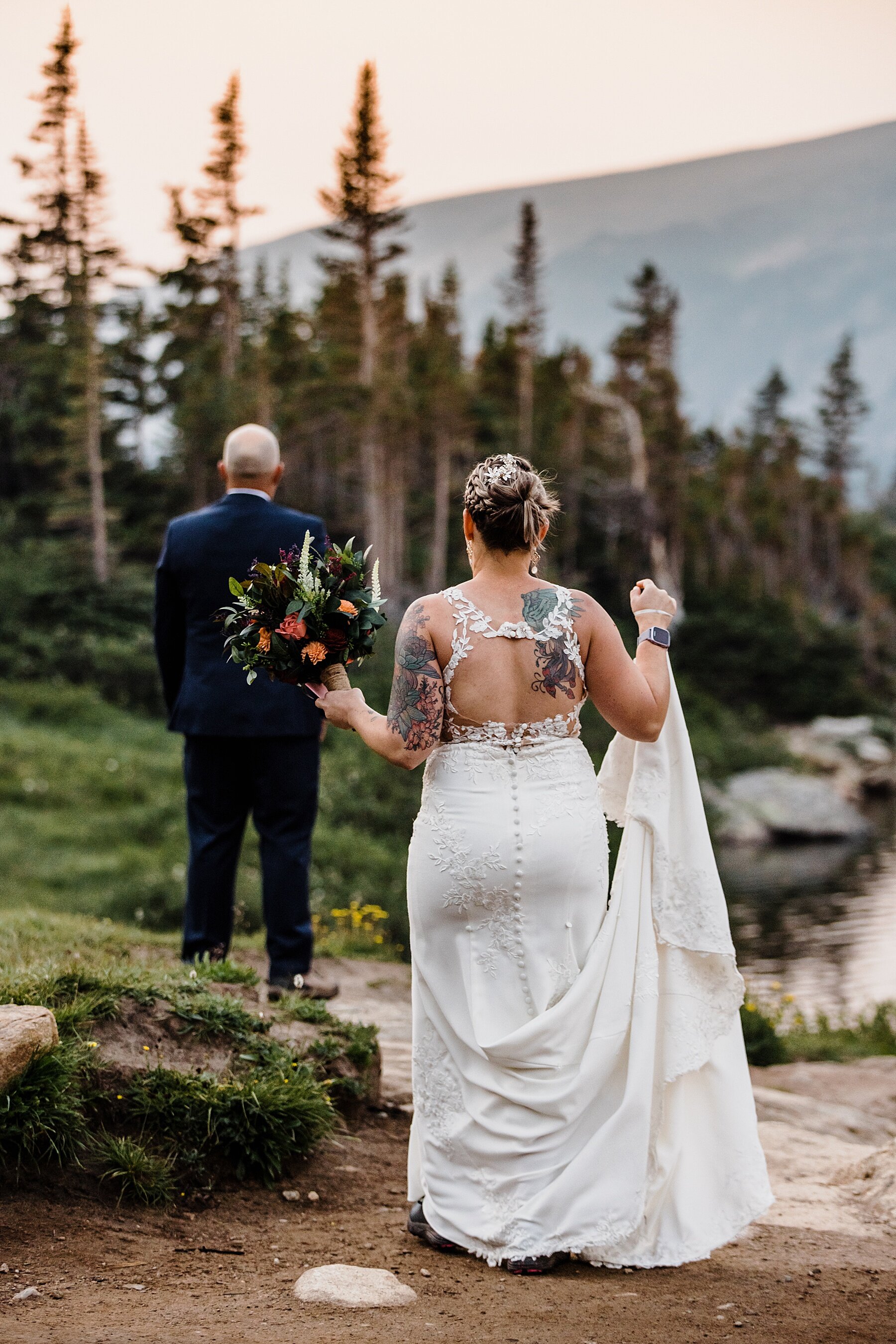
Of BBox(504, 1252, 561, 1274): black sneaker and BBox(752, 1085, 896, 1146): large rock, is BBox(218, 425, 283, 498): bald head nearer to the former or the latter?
BBox(504, 1252, 561, 1274): black sneaker

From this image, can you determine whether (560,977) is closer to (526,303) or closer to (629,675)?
(629,675)

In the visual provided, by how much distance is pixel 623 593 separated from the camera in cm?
4953

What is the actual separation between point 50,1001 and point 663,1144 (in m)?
2.20

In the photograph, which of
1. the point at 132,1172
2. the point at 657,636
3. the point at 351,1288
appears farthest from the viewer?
the point at 657,636

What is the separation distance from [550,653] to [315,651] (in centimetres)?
79

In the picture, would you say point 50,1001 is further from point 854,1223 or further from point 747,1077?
point 854,1223

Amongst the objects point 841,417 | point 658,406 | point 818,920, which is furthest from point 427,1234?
point 841,417

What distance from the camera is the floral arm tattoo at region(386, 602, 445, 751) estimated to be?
369 centimetres

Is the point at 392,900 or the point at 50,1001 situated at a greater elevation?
the point at 50,1001

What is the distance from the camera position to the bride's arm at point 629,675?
12.6 ft

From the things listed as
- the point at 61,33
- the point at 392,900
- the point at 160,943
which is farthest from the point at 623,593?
the point at 160,943

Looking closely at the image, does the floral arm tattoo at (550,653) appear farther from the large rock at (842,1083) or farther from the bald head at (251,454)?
the large rock at (842,1083)

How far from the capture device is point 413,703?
3.69 meters

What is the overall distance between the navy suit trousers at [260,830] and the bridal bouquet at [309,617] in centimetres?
136
